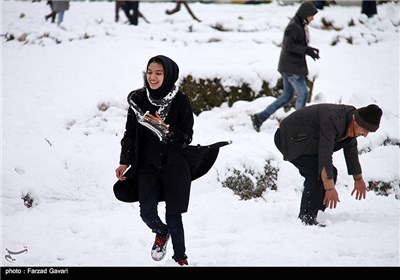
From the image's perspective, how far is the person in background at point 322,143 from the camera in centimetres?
466

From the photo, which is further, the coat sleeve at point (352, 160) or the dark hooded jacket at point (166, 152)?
the coat sleeve at point (352, 160)

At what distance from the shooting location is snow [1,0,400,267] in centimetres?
472

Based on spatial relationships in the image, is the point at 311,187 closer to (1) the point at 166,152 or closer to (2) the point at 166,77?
(1) the point at 166,152

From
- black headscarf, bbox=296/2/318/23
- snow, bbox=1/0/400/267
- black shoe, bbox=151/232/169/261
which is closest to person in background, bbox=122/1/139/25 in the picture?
snow, bbox=1/0/400/267

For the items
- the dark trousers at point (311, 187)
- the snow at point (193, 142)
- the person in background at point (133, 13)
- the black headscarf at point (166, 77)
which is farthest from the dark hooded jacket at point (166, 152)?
the person in background at point (133, 13)

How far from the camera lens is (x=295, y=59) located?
7.35 metres

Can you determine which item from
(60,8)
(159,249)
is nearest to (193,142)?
(159,249)

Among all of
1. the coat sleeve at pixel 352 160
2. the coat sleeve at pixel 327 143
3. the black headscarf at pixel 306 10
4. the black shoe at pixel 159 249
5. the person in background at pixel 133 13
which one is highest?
the black headscarf at pixel 306 10

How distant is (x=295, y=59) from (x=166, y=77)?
372 centimetres

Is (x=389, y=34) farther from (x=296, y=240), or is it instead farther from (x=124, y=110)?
(x=296, y=240)

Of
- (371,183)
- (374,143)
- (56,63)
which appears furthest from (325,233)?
(56,63)

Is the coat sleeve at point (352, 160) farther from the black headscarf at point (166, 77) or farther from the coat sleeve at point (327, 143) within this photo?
the black headscarf at point (166, 77)

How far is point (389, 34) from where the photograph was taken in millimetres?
13328
